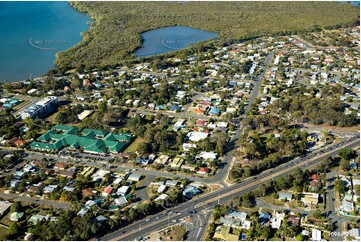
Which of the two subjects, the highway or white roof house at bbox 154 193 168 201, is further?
white roof house at bbox 154 193 168 201

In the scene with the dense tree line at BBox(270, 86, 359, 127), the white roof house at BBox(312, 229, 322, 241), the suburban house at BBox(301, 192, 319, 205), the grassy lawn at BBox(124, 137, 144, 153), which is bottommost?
the grassy lawn at BBox(124, 137, 144, 153)

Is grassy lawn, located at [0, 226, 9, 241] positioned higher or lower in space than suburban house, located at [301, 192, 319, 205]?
lower

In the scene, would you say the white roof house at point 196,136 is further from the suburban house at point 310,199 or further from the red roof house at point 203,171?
the suburban house at point 310,199

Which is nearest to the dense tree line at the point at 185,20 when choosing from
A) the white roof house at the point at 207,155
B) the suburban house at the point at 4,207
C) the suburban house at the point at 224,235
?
the white roof house at the point at 207,155

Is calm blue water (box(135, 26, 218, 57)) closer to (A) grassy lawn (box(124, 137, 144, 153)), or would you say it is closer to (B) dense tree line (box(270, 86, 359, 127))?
(B) dense tree line (box(270, 86, 359, 127))

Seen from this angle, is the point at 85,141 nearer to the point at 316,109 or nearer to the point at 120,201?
the point at 120,201

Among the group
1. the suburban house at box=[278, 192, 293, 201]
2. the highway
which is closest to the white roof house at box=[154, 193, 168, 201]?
the highway
